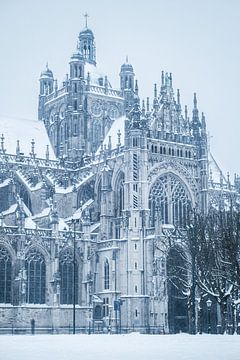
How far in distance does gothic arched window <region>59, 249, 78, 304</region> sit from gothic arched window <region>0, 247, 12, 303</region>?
6507mm

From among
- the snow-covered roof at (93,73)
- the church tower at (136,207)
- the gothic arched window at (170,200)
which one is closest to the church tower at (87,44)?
the snow-covered roof at (93,73)

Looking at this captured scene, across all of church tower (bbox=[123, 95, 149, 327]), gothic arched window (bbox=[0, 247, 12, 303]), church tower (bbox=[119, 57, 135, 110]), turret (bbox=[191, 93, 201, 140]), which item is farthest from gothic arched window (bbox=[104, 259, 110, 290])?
church tower (bbox=[119, 57, 135, 110])

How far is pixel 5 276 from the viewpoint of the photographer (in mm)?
71125

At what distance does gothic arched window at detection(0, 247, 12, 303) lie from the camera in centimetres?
7075

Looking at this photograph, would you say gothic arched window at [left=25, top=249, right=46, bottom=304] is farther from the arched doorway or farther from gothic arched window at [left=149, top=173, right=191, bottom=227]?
gothic arched window at [left=149, top=173, right=191, bottom=227]

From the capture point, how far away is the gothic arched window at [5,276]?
70.8 m

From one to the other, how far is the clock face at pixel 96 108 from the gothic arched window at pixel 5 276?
3327 centimetres

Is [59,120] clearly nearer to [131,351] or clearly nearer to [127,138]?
[127,138]

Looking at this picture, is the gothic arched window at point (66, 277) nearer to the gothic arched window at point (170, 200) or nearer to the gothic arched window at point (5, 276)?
the gothic arched window at point (5, 276)

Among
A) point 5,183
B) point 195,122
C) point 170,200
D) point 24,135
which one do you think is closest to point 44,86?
point 24,135

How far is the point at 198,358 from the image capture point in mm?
25938

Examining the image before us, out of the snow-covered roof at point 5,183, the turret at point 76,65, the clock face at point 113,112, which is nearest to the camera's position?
the snow-covered roof at point 5,183

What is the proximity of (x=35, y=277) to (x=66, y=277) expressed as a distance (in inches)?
171

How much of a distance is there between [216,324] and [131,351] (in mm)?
50168
